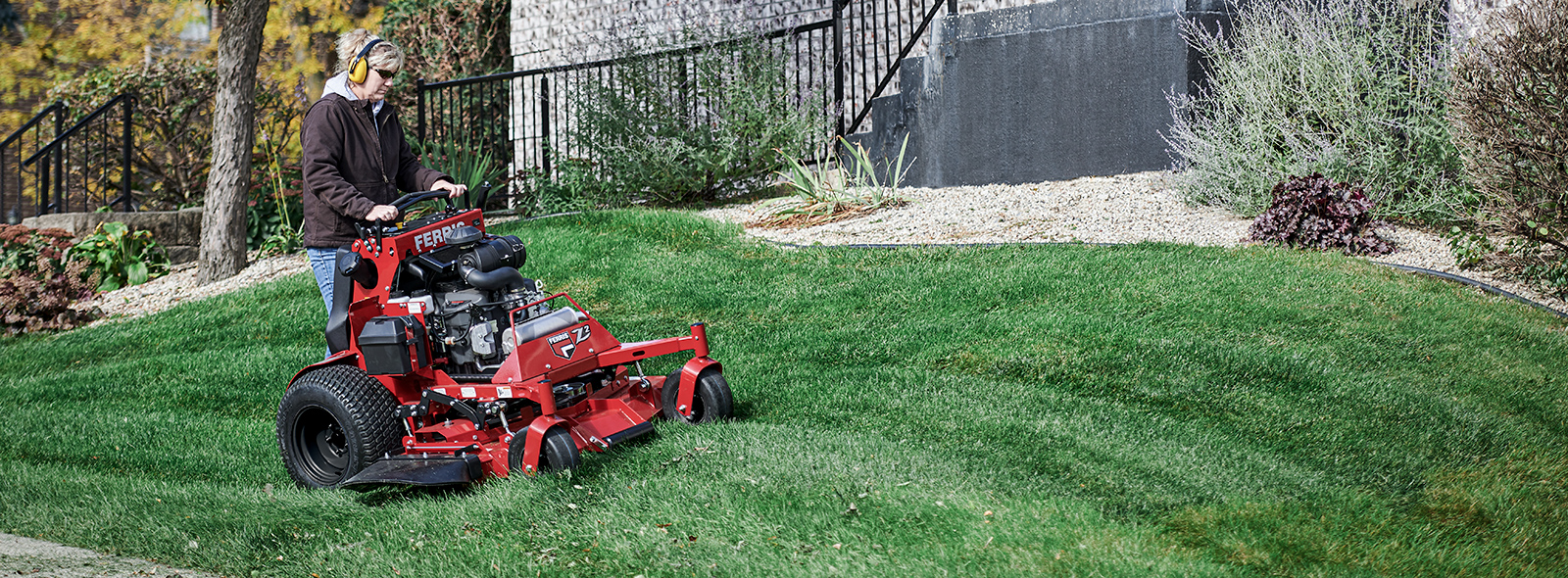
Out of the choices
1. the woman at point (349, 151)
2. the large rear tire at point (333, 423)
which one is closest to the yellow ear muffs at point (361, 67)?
the woman at point (349, 151)

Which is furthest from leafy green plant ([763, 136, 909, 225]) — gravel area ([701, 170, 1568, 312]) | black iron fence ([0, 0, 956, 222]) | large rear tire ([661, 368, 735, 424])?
large rear tire ([661, 368, 735, 424])

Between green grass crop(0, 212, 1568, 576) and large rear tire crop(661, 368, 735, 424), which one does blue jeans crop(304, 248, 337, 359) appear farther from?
large rear tire crop(661, 368, 735, 424)

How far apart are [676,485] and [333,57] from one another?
18.2m

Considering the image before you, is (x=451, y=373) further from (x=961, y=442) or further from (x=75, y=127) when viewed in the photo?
(x=75, y=127)

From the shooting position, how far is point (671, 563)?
3.51 m

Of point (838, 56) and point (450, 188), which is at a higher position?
point (838, 56)

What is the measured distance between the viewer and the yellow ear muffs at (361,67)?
16.0 feet

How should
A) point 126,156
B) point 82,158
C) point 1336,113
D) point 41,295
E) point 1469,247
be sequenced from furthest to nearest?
point 82,158
point 126,156
point 41,295
point 1336,113
point 1469,247

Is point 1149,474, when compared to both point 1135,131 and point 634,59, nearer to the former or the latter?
point 1135,131

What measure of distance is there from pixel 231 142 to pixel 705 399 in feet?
22.9

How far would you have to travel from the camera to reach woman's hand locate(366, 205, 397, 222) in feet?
15.0

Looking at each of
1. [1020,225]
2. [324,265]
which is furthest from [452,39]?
Result: [324,265]

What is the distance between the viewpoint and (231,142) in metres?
10.0

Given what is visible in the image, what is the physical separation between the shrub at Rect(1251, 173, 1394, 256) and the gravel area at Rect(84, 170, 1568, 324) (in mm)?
203
